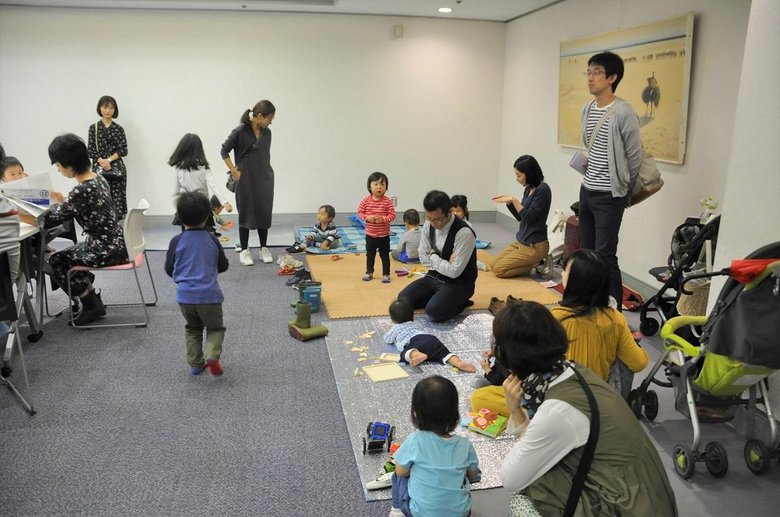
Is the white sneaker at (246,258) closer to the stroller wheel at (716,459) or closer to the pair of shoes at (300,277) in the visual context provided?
the pair of shoes at (300,277)

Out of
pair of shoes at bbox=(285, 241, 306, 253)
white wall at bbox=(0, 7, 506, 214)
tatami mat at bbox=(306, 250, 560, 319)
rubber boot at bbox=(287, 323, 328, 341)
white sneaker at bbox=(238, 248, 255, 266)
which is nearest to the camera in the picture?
rubber boot at bbox=(287, 323, 328, 341)

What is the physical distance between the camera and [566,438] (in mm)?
1652

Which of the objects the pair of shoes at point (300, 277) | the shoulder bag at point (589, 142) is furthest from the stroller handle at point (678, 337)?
the pair of shoes at point (300, 277)

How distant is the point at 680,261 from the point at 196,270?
2.87 meters

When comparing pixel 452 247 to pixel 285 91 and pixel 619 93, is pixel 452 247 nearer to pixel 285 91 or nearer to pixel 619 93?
pixel 619 93

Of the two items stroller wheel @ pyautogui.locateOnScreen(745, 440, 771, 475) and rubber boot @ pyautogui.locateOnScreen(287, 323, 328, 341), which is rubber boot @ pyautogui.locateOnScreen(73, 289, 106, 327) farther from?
stroller wheel @ pyautogui.locateOnScreen(745, 440, 771, 475)

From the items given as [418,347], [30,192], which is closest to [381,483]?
[418,347]

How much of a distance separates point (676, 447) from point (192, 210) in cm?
265

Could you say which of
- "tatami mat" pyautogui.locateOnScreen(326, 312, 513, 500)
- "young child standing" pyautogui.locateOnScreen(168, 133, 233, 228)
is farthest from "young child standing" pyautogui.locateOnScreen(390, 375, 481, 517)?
"young child standing" pyautogui.locateOnScreen(168, 133, 233, 228)

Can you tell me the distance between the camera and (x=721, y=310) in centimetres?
264

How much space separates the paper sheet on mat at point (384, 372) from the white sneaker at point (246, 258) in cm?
264

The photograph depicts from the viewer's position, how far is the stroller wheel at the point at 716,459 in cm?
265

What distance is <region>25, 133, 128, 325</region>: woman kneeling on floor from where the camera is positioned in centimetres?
405

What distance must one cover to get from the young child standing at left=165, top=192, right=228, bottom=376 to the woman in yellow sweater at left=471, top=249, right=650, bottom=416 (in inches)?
75.3
